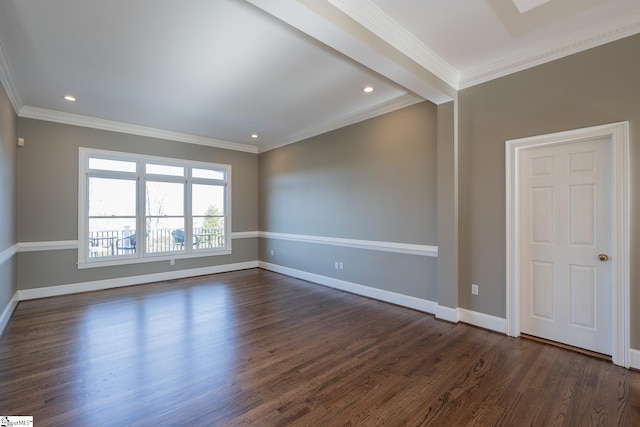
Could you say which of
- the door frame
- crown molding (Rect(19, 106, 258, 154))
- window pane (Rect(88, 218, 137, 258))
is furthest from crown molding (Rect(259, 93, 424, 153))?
window pane (Rect(88, 218, 137, 258))

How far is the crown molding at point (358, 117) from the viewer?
4.00m

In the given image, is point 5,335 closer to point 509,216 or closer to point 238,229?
point 238,229

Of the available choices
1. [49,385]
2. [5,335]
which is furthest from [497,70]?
[5,335]

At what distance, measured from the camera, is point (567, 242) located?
2867mm

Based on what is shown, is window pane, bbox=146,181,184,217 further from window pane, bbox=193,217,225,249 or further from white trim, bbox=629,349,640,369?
white trim, bbox=629,349,640,369

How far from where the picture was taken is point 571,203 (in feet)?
9.27

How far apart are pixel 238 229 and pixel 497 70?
5644 millimetres

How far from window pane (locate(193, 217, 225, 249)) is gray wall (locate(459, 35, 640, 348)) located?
504 centimetres

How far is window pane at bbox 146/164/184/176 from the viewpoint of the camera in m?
5.68

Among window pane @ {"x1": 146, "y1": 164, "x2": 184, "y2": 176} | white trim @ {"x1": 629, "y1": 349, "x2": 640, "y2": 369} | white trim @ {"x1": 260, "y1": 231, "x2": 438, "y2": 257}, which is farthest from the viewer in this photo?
window pane @ {"x1": 146, "y1": 164, "x2": 184, "y2": 176}

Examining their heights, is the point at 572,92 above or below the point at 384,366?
above

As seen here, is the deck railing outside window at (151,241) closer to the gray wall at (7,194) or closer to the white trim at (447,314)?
the gray wall at (7,194)

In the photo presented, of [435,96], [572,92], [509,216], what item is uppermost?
[435,96]

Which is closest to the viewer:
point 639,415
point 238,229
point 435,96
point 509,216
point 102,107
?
point 639,415
